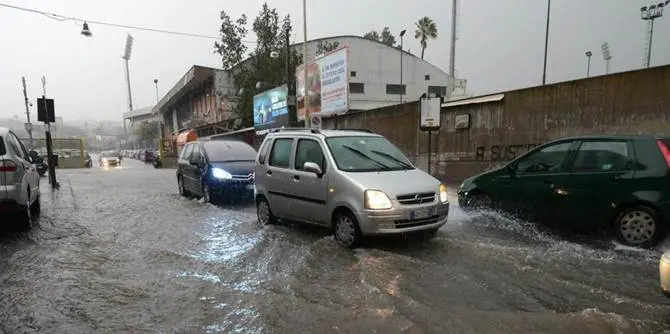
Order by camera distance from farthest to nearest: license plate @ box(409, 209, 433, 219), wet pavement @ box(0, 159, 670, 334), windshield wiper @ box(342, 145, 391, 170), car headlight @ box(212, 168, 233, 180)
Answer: car headlight @ box(212, 168, 233, 180) → windshield wiper @ box(342, 145, 391, 170) → license plate @ box(409, 209, 433, 219) → wet pavement @ box(0, 159, 670, 334)

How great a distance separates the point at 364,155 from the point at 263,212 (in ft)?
7.91

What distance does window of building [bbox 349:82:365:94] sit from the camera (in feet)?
134

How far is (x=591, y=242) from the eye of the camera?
21.4 feet

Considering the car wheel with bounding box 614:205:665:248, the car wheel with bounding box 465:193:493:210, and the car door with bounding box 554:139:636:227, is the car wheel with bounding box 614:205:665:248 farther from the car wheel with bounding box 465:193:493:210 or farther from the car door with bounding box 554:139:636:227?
the car wheel with bounding box 465:193:493:210

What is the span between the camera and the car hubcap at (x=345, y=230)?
20.4 feet

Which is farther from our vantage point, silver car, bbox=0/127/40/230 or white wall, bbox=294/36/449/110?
white wall, bbox=294/36/449/110

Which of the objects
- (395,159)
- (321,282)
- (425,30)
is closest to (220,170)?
(395,159)

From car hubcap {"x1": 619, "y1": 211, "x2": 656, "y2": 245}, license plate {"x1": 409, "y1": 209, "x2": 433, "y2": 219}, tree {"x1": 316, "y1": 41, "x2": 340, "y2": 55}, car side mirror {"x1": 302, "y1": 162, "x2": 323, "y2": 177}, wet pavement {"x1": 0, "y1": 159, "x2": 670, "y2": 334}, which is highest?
tree {"x1": 316, "y1": 41, "x2": 340, "y2": 55}

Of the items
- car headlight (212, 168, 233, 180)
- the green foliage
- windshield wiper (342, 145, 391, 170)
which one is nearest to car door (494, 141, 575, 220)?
windshield wiper (342, 145, 391, 170)

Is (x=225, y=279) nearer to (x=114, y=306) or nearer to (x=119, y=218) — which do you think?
(x=114, y=306)

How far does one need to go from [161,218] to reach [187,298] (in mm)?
5180

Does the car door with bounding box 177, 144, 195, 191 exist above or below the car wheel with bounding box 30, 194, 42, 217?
above

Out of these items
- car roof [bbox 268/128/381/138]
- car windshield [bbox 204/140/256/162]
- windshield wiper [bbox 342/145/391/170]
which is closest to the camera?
windshield wiper [bbox 342/145/391/170]

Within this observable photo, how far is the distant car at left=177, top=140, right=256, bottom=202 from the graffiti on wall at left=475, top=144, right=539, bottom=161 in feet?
20.7
